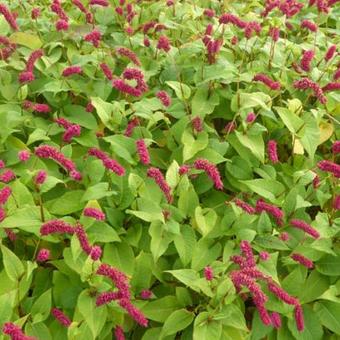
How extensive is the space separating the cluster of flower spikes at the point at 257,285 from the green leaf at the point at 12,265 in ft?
3.02

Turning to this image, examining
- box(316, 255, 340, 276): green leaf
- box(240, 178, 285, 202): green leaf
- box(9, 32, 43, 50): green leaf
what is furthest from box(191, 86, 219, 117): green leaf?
box(9, 32, 43, 50): green leaf

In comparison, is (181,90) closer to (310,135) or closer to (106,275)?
(310,135)

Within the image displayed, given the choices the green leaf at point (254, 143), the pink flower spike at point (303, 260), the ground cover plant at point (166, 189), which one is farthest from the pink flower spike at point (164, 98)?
the pink flower spike at point (303, 260)

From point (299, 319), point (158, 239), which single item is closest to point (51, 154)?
point (158, 239)

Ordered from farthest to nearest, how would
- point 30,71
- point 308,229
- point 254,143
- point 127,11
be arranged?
point 127,11
point 30,71
point 254,143
point 308,229

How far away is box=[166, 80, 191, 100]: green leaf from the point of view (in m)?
3.20

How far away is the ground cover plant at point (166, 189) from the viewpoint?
234cm

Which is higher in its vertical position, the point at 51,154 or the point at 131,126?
the point at 51,154

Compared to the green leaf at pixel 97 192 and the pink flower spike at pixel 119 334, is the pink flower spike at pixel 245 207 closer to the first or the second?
the green leaf at pixel 97 192

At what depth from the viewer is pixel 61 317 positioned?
2.32 metres

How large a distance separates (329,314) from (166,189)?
1.01 metres

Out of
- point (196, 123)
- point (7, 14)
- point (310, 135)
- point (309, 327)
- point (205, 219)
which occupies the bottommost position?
point (309, 327)

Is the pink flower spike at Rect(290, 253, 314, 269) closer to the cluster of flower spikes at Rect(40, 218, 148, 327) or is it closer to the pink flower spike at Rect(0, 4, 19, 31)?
the cluster of flower spikes at Rect(40, 218, 148, 327)

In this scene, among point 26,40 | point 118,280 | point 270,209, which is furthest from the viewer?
point 26,40
